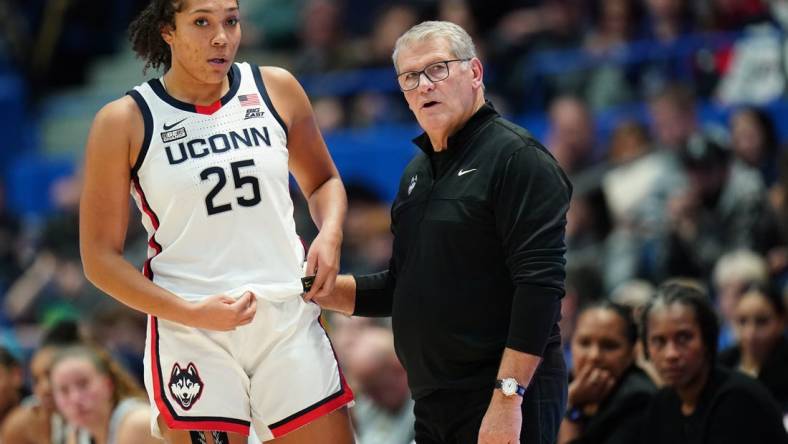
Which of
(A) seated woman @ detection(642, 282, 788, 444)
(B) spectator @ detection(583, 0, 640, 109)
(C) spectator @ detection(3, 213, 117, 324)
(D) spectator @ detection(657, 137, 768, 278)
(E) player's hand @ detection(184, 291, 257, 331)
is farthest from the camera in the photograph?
(C) spectator @ detection(3, 213, 117, 324)

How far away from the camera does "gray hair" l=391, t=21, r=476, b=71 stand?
4.18m

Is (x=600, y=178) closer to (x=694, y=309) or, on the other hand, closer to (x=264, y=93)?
(x=694, y=309)

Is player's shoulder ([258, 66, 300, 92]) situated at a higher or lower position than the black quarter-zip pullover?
higher

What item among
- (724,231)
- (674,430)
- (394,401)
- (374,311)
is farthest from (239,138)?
(724,231)

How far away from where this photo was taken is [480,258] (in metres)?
4.06

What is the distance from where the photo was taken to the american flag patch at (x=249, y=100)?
4.25 metres

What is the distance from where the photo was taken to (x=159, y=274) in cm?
417

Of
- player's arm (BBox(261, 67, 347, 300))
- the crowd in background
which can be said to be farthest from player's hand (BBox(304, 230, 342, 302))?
the crowd in background

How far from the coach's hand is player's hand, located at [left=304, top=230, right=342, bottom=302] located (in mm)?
667

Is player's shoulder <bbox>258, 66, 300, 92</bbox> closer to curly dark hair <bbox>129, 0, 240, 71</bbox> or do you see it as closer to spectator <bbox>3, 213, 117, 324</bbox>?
curly dark hair <bbox>129, 0, 240, 71</bbox>

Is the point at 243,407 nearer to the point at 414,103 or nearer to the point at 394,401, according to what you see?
the point at 414,103

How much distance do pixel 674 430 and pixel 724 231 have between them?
3.20 m

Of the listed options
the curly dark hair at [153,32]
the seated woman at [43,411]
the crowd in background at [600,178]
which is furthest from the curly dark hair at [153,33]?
the crowd in background at [600,178]

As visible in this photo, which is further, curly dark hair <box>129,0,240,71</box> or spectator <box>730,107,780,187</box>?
spectator <box>730,107,780,187</box>
